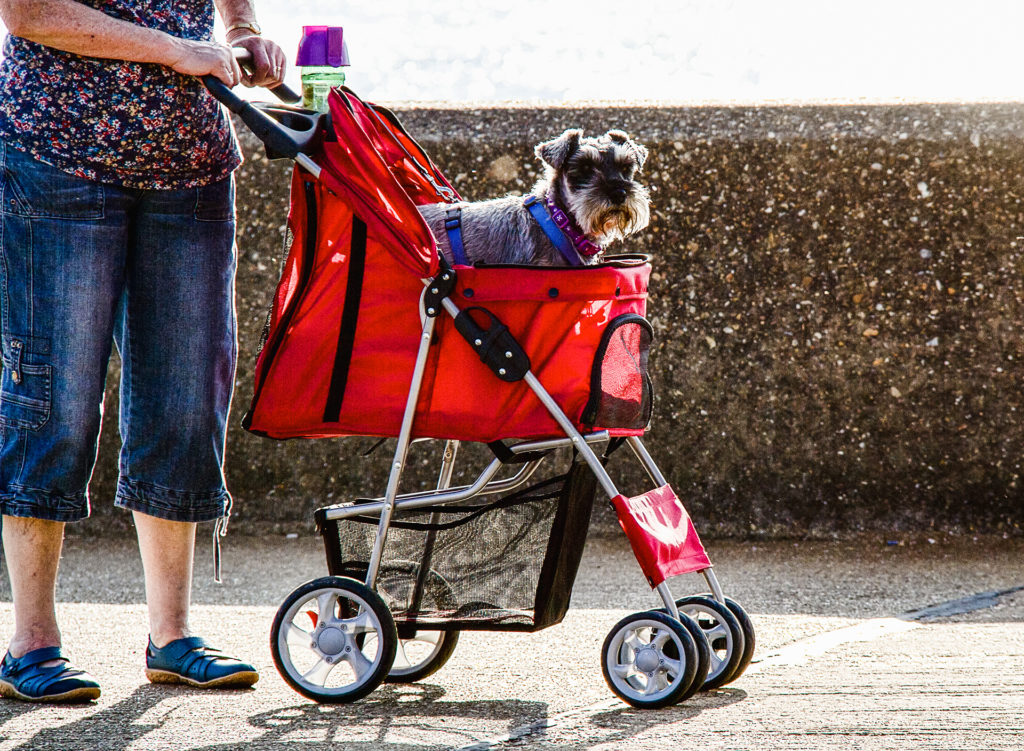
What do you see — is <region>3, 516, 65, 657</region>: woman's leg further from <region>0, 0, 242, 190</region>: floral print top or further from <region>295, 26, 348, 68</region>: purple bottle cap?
<region>295, 26, 348, 68</region>: purple bottle cap

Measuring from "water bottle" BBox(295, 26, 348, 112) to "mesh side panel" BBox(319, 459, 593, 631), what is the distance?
1.11m

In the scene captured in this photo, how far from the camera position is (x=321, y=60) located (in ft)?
9.83

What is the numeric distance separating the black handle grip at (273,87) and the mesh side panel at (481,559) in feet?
3.55

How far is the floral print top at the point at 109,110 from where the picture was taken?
246 cm

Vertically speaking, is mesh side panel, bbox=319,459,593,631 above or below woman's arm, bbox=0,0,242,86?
below

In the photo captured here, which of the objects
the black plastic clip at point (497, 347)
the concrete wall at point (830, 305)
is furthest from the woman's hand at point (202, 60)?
the concrete wall at point (830, 305)

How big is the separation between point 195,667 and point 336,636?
0.37 m

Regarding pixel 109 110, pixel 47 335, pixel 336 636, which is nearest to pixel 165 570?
pixel 336 636

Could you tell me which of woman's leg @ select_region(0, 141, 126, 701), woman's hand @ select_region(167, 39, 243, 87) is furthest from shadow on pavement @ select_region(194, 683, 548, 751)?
woman's hand @ select_region(167, 39, 243, 87)

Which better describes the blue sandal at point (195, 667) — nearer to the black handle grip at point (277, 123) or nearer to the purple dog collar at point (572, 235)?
the black handle grip at point (277, 123)

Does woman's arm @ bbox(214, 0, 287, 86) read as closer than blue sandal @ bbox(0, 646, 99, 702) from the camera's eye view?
No

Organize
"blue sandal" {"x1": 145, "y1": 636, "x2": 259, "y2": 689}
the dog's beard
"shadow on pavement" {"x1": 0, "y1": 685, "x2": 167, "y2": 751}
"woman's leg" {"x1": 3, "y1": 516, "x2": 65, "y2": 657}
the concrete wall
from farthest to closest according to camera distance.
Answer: the concrete wall < the dog's beard < "blue sandal" {"x1": 145, "y1": 636, "x2": 259, "y2": 689} < "woman's leg" {"x1": 3, "y1": 516, "x2": 65, "y2": 657} < "shadow on pavement" {"x1": 0, "y1": 685, "x2": 167, "y2": 751}

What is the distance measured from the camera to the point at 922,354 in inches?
173

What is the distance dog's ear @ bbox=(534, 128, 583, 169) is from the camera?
3158 millimetres
